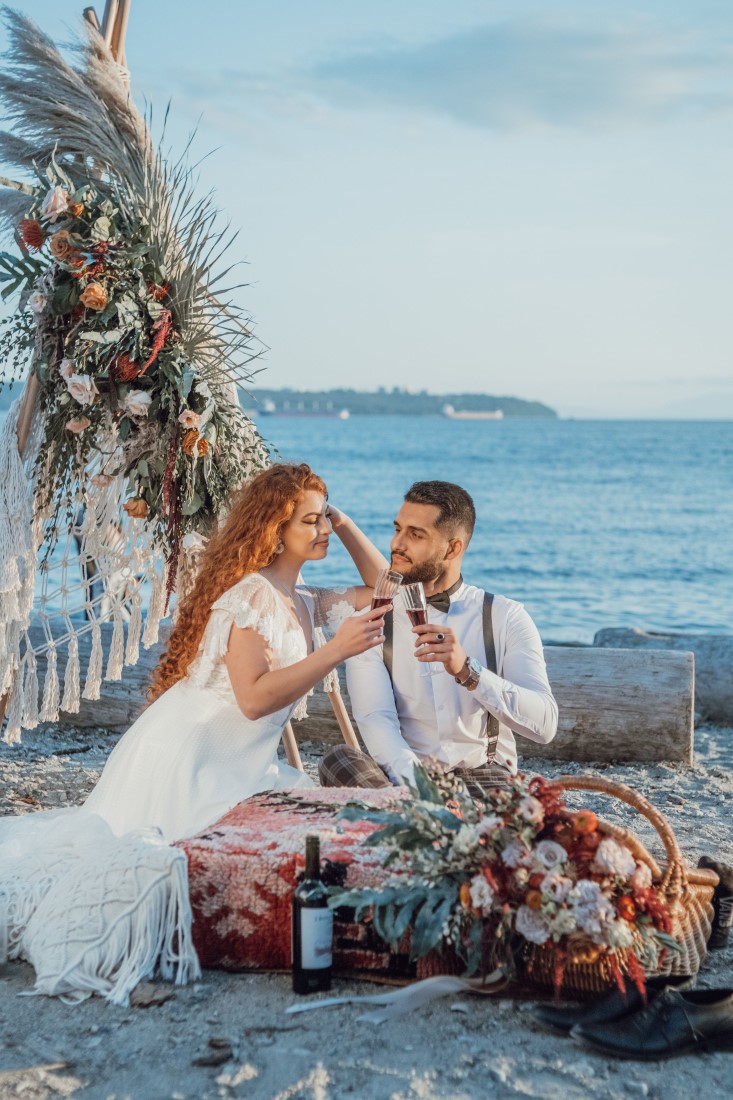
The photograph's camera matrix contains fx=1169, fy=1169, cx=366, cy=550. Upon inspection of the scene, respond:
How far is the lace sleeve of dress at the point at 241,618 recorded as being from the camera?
4.09m

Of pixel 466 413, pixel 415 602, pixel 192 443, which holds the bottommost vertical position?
pixel 415 602

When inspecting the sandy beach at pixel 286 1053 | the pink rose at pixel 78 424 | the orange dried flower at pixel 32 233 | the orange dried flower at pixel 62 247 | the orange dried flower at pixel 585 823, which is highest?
the orange dried flower at pixel 32 233

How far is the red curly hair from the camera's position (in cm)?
429

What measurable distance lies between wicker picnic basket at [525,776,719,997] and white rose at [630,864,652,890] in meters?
0.12

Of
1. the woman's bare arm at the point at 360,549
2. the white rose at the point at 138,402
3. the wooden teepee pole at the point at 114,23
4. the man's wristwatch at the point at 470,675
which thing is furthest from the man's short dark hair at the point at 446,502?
the wooden teepee pole at the point at 114,23

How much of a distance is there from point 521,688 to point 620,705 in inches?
96.5

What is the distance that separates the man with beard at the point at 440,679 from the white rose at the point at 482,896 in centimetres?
120

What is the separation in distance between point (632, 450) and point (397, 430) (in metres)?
21.4

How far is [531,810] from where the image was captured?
10.4 feet

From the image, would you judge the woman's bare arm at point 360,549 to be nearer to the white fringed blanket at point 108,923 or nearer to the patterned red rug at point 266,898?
the patterned red rug at point 266,898

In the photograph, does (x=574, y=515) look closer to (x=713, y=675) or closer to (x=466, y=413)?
(x=713, y=675)

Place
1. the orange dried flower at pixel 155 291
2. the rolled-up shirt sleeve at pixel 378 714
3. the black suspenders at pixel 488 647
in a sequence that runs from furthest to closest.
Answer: the orange dried flower at pixel 155 291, the black suspenders at pixel 488 647, the rolled-up shirt sleeve at pixel 378 714

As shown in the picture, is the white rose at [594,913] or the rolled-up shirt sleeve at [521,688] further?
the rolled-up shirt sleeve at [521,688]

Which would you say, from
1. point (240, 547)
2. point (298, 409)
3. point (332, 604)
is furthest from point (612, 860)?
point (298, 409)
